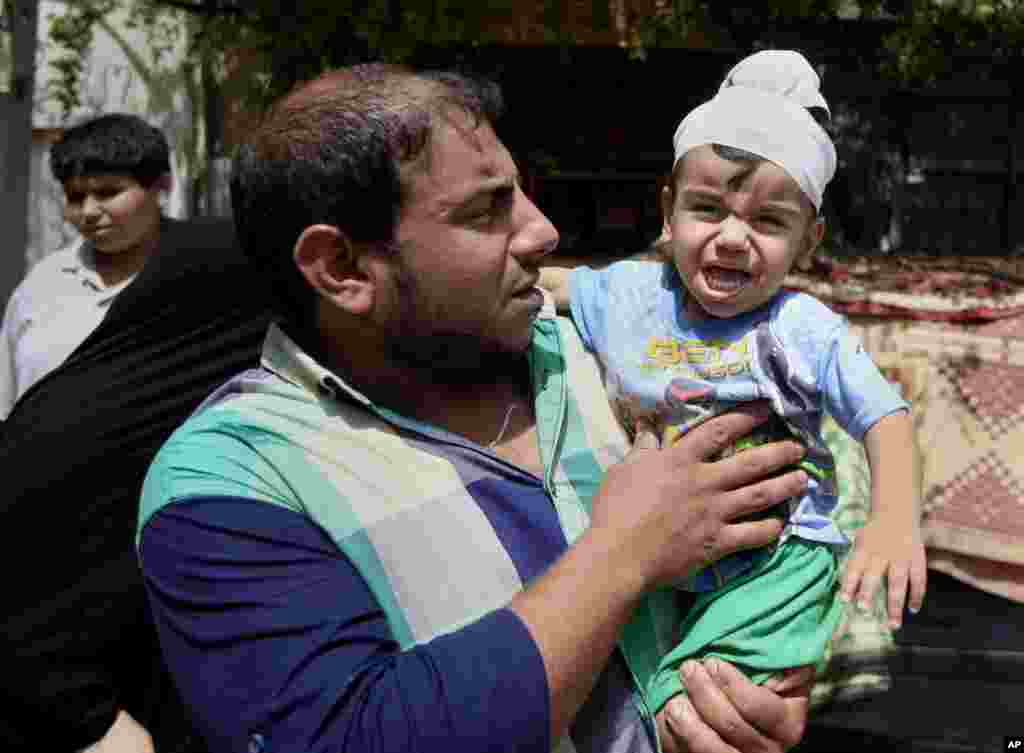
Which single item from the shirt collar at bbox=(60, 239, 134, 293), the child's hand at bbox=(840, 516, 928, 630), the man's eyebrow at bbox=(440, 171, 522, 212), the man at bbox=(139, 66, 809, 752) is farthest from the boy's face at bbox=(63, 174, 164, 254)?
the child's hand at bbox=(840, 516, 928, 630)

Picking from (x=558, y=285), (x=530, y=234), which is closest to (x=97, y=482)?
(x=558, y=285)

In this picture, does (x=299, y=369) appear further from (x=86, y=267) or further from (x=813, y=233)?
(x=86, y=267)

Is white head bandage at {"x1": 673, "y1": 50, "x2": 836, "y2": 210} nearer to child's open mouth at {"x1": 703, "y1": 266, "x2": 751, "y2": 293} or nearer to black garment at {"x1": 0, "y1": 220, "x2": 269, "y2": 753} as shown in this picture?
child's open mouth at {"x1": 703, "y1": 266, "x2": 751, "y2": 293}

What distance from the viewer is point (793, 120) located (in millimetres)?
1878

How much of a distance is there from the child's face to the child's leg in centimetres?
43

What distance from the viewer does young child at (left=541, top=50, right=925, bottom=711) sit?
1.76 meters

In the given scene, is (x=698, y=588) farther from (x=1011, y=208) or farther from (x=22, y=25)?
(x=1011, y=208)

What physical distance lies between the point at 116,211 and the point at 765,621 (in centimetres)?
264

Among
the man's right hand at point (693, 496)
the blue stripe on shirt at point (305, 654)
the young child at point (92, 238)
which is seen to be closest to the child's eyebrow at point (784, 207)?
the man's right hand at point (693, 496)

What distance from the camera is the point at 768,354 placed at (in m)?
1.84

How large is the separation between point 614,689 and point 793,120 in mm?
989

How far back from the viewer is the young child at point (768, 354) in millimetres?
1765

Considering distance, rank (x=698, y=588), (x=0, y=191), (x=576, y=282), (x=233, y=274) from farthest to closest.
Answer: (x=0, y=191) → (x=233, y=274) → (x=576, y=282) → (x=698, y=588)

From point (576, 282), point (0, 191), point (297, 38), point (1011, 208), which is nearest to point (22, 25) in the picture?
point (0, 191)
